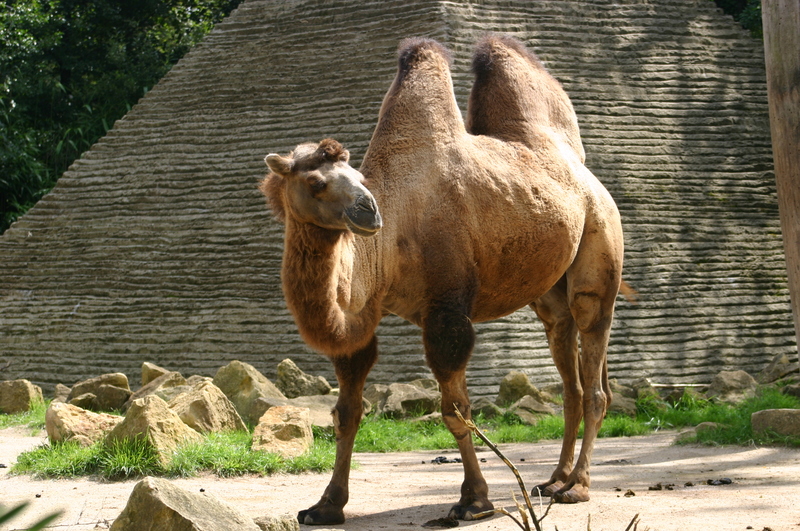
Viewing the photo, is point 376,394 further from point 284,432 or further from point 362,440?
point 284,432

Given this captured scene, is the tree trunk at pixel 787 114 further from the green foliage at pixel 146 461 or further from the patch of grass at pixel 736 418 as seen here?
the green foliage at pixel 146 461

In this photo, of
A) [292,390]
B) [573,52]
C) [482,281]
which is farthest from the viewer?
[573,52]

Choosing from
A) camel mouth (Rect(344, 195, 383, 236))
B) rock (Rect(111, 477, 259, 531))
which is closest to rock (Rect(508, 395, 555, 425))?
camel mouth (Rect(344, 195, 383, 236))

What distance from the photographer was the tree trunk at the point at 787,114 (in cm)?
592

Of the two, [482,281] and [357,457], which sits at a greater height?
[482,281]

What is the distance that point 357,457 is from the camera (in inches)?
311

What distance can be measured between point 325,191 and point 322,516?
1657mm

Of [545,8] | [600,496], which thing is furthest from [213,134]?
[600,496]

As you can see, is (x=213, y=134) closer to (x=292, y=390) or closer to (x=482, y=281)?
(x=292, y=390)

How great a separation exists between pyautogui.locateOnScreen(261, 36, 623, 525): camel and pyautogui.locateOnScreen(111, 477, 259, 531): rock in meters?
0.92

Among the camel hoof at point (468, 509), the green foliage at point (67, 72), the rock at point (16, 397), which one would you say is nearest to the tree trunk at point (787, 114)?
the camel hoof at point (468, 509)

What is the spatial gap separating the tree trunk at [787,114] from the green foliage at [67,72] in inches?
742

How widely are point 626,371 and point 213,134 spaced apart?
8.80 metres

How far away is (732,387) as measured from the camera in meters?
11.0
